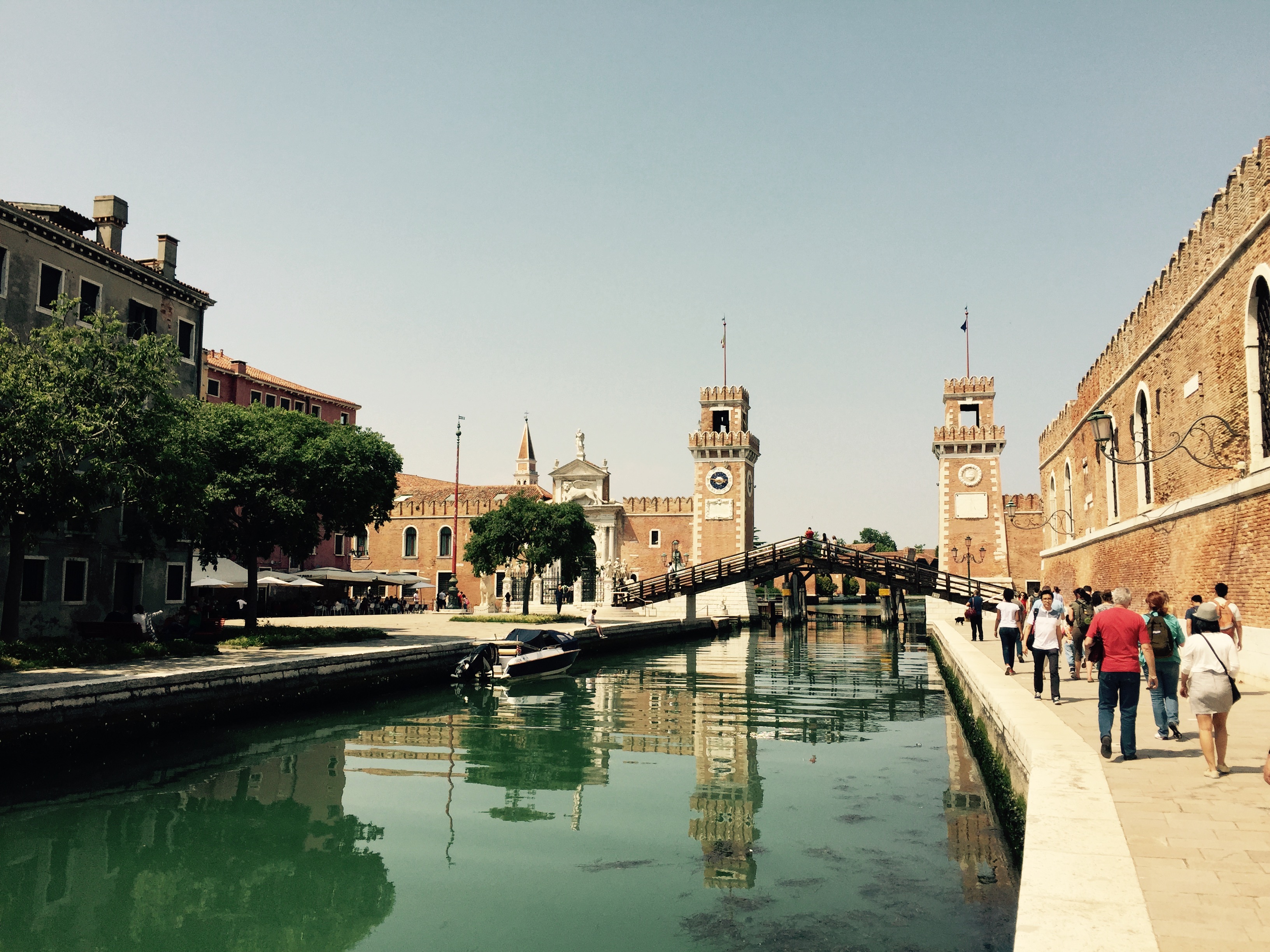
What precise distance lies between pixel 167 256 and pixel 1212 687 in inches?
1021

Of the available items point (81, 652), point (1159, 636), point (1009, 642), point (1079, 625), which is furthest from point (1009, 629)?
point (81, 652)

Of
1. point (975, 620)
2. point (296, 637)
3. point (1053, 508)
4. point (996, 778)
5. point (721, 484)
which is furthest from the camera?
point (721, 484)

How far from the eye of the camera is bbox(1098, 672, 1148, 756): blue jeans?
8.42 metres

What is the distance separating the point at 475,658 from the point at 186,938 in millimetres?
15759

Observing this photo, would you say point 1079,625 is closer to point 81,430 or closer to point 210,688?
point 210,688

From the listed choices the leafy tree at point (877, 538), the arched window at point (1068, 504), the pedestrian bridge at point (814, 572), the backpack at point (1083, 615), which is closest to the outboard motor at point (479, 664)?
the backpack at point (1083, 615)

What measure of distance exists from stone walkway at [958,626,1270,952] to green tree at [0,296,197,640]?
1571 centimetres

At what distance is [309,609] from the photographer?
40.5 metres

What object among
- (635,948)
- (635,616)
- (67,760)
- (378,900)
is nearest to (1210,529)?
(635,948)

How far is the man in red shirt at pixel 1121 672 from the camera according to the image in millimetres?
8461

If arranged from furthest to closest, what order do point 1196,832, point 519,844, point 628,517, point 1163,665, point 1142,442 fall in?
point 628,517
point 1142,442
point 519,844
point 1163,665
point 1196,832

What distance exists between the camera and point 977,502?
51.1 meters

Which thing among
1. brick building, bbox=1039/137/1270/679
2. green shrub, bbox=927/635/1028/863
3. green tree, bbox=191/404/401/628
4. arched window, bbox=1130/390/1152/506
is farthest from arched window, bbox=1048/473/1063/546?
green tree, bbox=191/404/401/628

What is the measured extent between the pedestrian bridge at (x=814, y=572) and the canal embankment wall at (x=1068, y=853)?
89.2ft
